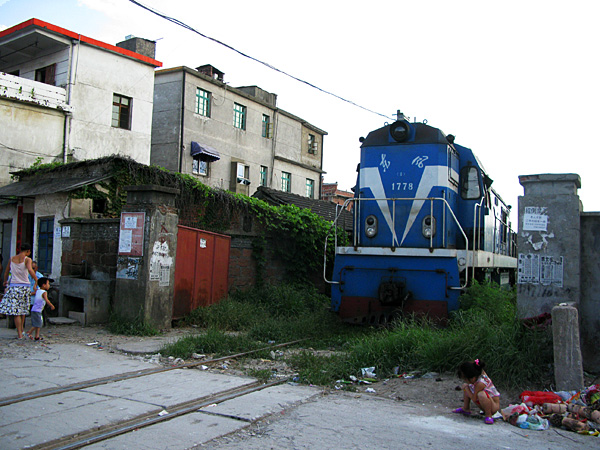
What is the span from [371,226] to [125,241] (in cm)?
457

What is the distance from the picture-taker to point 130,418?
14.7ft

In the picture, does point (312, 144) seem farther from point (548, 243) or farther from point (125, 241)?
point (548, 243)

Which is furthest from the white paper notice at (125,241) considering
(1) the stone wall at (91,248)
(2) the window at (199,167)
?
(2) the window at (199,167)

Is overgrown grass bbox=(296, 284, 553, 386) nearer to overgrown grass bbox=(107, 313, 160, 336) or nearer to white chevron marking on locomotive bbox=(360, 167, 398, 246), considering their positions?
white chevron marking on locomotive bbox=(360, 167, 398, 246)

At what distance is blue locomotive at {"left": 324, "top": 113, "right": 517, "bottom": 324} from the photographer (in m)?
8.47

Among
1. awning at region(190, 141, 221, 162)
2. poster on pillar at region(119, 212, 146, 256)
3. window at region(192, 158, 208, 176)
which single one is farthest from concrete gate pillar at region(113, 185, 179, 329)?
window at region(192, 158, 208, 176)

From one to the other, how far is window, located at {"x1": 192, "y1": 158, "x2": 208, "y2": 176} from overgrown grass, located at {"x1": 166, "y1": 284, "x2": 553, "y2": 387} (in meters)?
17.0

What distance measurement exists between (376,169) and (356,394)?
5.00 metres

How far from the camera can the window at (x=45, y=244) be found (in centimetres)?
1269

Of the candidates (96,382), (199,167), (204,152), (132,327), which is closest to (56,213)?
(132,327)

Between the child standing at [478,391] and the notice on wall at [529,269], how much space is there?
1.90 meters

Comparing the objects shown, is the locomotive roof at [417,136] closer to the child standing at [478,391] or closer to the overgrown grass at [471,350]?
the overgrown grass at [471,350]

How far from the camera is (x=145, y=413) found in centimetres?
461

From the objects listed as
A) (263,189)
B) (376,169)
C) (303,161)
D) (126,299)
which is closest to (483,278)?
(376,169)
